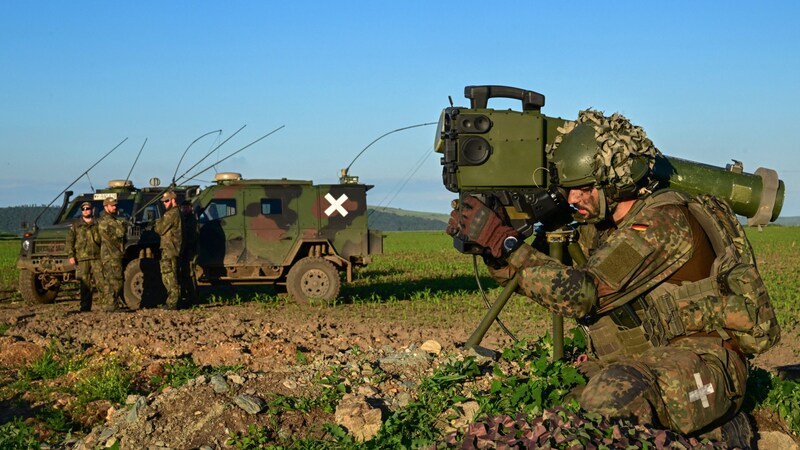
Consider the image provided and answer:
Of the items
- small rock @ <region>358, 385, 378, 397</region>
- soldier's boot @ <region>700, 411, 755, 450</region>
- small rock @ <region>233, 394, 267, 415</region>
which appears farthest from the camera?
small rock @ <region>358, 385, 378, 397</region>

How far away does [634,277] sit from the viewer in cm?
461

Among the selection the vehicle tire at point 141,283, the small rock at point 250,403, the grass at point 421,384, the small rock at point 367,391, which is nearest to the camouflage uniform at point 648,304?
the grass at point 421,384

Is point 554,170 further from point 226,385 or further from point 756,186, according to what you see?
point 226,385

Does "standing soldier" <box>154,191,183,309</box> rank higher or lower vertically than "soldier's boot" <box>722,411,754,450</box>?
higher

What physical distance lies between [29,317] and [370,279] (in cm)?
847

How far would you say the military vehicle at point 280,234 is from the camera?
50.7ft

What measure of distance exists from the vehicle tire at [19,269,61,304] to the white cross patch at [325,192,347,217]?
191 inches

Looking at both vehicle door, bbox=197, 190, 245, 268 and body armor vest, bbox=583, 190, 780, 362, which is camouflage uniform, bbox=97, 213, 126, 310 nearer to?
vehicle door, bbox=197, 190, 245, 268

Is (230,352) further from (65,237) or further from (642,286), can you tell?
(65,237)

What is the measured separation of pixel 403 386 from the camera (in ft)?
18.4

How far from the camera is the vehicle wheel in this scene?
15.4 metres

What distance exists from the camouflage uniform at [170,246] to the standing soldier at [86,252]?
0.94 m

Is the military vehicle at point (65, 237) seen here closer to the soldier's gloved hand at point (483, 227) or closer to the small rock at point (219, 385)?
the small rock at point (219, 385)

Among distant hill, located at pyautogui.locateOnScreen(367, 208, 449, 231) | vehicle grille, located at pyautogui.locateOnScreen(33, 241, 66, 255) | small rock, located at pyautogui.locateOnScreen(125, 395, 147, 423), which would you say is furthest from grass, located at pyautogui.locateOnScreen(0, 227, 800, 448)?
distant hill, located at pyautogui.locateOnScreen(367, 208, 449, 231)
